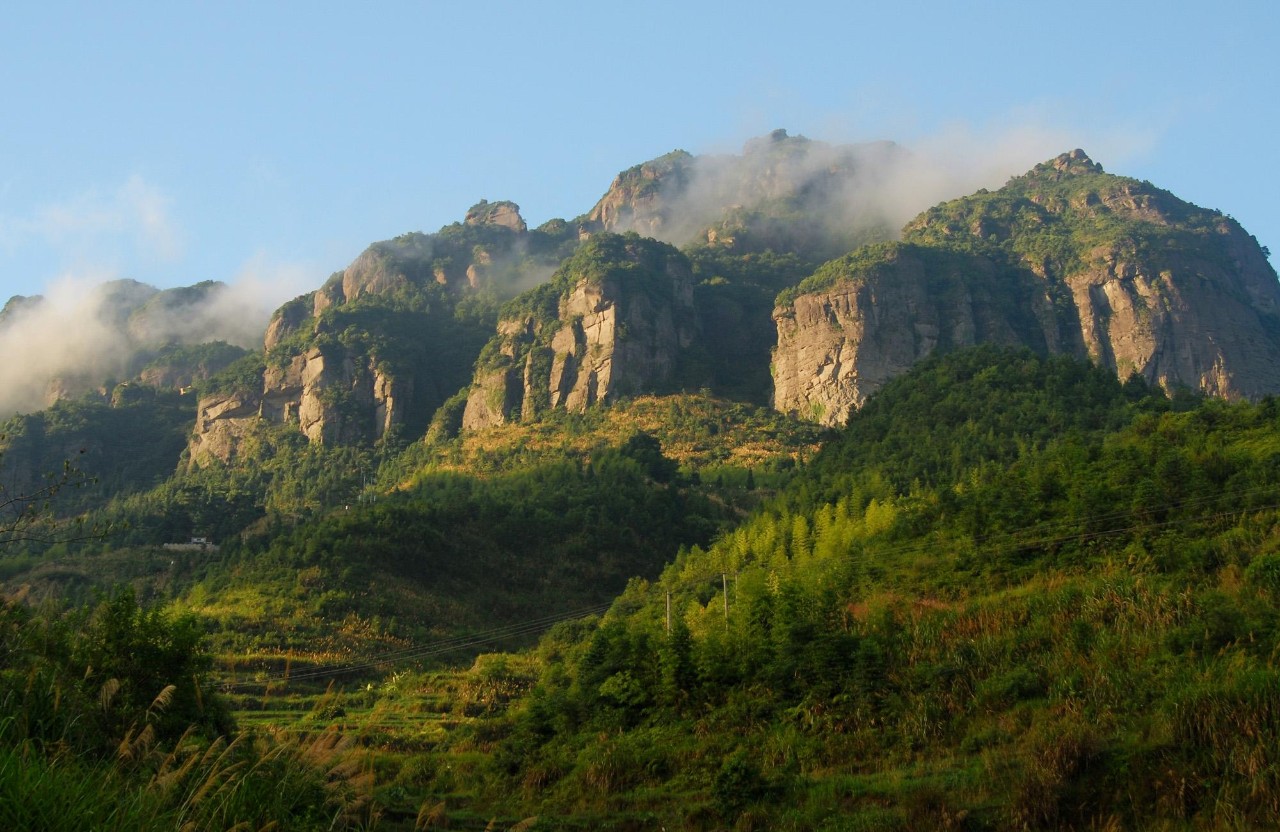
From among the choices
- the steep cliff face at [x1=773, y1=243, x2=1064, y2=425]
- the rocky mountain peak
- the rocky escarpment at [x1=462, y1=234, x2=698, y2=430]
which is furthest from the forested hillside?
the rocky mountain peak

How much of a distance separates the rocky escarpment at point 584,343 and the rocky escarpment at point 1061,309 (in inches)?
558

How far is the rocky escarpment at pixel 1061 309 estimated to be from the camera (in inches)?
4660

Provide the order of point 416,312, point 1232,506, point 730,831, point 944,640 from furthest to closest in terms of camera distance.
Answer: point 416,312 < point 1232,506 < point 944,640 < point 730,831

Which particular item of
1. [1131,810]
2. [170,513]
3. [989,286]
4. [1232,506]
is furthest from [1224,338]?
[1131,810]

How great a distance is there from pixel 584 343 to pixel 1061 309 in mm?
56640

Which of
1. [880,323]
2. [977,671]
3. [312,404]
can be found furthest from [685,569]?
[312,404]

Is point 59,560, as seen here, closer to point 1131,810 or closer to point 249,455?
point 249,455

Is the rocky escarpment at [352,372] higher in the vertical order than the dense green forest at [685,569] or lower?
higher

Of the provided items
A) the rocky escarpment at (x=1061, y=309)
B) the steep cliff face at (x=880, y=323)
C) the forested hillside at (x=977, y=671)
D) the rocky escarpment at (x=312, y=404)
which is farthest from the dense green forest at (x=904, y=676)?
the rocky escarpment at (x=312, y=404)

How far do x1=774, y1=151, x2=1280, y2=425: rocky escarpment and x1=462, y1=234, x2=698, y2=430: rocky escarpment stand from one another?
14183mm

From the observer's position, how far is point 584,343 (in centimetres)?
12250

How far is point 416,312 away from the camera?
163875 mm

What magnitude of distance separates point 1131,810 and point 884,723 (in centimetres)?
749

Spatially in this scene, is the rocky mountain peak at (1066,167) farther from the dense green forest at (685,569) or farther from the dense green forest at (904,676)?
the dense green forest at (904,676)
